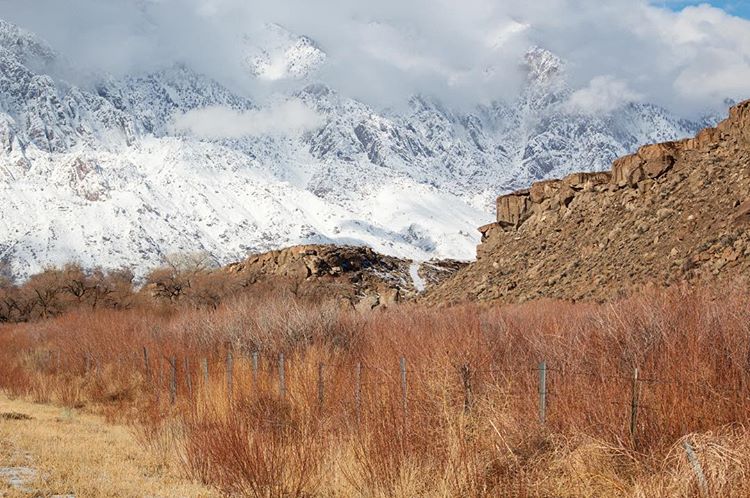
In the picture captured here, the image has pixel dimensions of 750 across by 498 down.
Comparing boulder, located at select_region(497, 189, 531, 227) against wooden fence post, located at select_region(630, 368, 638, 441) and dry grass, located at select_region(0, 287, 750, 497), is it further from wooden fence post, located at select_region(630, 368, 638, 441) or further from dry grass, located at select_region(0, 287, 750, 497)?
wooden fence post, located at select_region(630, 368, 638, 441)

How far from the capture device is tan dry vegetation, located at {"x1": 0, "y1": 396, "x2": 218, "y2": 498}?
33.9 feet

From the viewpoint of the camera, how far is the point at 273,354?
69.0 feet

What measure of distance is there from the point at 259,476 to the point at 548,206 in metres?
42.5

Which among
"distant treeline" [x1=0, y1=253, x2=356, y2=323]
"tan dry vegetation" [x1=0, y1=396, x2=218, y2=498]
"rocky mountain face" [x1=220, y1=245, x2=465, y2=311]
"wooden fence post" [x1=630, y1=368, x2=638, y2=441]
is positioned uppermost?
"rocky mountain face" [x1=220, y1=245, x2=465, y2=311]

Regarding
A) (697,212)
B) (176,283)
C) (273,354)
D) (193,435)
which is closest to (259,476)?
(193,435)

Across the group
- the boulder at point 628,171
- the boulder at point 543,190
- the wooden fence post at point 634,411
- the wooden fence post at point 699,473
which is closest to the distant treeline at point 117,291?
the boulder at point 543,190

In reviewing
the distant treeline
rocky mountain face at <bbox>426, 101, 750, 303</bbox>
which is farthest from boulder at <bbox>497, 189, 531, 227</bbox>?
the distant treeline

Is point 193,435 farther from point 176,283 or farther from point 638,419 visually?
point 176,283

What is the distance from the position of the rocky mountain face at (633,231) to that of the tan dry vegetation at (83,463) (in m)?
16.6

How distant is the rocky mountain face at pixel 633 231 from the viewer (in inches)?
1088

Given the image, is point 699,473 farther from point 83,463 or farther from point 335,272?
point 335,272

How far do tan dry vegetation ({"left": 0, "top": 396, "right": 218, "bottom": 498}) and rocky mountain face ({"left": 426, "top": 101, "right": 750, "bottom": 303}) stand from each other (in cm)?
1658

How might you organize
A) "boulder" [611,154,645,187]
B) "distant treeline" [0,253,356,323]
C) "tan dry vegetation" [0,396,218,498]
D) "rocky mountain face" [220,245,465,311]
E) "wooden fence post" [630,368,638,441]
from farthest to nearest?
"rocky mountain face" [220,245,465,311]
"distant treeline" [0,253,356,323]
"boulder" [611,154,645,187]
"tan dry vegetation" [0,396,218,498]
"wooden fence post" [630,368,638,441]

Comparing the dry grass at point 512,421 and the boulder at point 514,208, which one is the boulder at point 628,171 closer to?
the boulder at point 514,208
